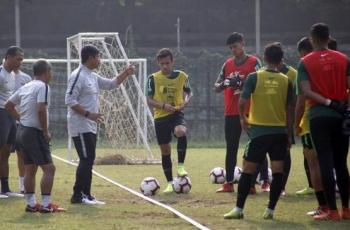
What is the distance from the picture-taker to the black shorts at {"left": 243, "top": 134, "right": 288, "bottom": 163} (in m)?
9.38

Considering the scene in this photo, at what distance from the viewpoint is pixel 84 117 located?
36.4ft

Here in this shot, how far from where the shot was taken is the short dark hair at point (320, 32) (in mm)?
9203

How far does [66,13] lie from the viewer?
37.8m

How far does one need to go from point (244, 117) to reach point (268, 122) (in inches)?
12.5

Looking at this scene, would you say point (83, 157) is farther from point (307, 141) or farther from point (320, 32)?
point (320, 32)

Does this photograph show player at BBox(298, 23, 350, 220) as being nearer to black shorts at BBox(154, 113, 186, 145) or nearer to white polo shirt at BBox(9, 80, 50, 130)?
white polo shirt at BBox(9, 80, 50, 130)

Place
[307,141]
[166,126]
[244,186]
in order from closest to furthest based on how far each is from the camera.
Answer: [244,186], [307,141], [166,126]

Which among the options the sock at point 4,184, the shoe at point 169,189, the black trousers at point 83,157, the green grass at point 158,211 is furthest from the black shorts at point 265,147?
the sock at point 4,184

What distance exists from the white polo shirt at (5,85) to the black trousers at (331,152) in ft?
15.1

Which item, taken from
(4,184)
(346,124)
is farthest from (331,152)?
(4,184)

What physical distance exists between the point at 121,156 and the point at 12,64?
7285 millimetres

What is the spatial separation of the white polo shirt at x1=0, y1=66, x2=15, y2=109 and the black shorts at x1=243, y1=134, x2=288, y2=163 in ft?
13.3

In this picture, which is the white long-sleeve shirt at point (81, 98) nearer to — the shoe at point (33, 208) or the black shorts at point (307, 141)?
the shoe at point (33, 208)

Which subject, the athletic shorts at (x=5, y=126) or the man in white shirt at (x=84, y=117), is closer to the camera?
the man in white shirt at (x=84, y=117)
